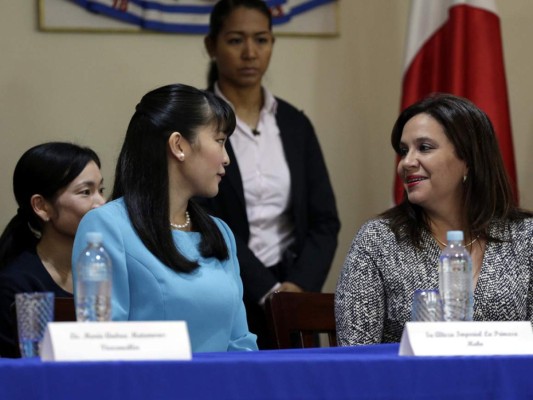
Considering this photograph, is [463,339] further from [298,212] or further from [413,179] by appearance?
[298,212]

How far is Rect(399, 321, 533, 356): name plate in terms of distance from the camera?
2.02m

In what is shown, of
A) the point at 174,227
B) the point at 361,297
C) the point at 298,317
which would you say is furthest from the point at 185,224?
the point at 361,297

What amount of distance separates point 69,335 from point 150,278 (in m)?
0.64

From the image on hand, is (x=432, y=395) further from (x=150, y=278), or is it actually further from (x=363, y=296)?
(x=363, y=296)

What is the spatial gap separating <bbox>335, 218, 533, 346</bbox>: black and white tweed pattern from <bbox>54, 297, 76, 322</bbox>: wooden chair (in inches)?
27.9

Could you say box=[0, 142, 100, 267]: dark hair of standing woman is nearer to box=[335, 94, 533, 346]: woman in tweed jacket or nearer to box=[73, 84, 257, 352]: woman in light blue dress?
box=[73, 84, 257, 352]: woman in light blue dress

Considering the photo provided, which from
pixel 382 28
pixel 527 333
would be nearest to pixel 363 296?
pixel 527 333

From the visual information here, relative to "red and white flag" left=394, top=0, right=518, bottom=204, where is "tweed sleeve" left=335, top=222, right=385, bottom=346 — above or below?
below

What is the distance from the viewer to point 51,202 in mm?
3500

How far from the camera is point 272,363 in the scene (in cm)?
192

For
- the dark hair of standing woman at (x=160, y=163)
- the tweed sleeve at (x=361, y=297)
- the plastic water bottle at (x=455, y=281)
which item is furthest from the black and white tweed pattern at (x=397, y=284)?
the plastic water bottle at (x=455, y=281)

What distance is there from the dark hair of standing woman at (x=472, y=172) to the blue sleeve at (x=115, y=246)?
88cm

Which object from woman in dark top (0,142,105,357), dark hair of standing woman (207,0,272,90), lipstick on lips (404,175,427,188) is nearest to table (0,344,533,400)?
lipstick on lips (404,175,427,188)

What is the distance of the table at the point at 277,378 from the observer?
1856 millimetres
